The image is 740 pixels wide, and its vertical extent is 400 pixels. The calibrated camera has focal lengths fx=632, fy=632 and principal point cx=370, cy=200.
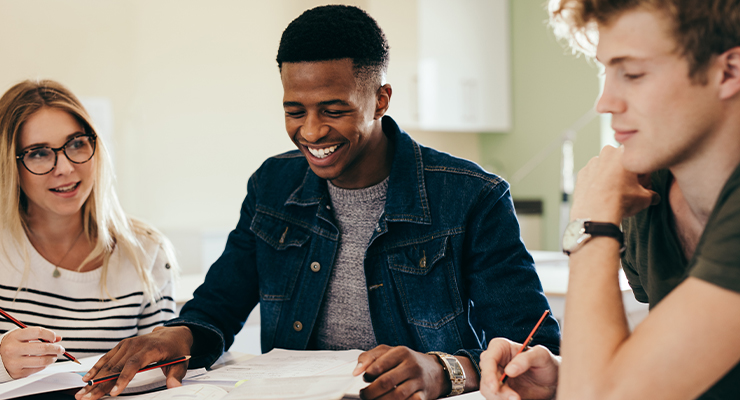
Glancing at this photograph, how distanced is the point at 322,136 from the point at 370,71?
20cm

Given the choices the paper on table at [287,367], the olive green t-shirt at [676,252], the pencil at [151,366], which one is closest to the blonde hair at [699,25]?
the olive green t-shirt at [676,252]

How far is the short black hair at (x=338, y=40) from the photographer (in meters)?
1.35

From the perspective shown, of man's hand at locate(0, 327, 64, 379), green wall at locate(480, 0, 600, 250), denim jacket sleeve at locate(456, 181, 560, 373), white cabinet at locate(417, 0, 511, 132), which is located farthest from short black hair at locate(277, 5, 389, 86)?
green wall at locate(480, 0, 600, 250)

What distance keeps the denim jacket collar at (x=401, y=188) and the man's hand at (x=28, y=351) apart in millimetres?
599

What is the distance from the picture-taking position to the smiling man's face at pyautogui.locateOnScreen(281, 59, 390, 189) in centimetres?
134

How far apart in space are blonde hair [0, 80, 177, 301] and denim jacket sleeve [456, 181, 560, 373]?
88cm

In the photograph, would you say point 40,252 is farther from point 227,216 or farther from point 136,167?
point 227,216

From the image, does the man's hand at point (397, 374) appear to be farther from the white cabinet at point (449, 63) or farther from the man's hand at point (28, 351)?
the white cabinet at point (449, 63)

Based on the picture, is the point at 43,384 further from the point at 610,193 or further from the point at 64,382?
the point at 610,193

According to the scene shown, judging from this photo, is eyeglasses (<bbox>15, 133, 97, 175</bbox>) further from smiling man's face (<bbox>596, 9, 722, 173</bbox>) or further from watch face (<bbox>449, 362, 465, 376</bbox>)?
smiling man's face (<bbox>596, 9, 722, 173</bbox>)

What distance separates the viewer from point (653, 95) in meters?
0.77

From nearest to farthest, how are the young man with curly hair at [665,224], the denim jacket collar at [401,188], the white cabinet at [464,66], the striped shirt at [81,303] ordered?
the young man with curly hair at [665,224]
the denim jacket collar at [401,188]
the striped shirt at [81,303]
the white cabinet at [464,66]

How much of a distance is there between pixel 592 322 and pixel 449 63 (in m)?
3.80

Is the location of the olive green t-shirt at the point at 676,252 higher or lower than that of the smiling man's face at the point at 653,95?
lower
